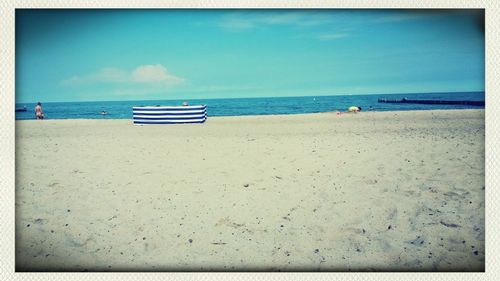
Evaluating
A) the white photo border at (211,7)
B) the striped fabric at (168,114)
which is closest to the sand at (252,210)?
the white photo border at (211,7)

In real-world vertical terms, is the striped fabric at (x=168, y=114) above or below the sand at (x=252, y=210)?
above

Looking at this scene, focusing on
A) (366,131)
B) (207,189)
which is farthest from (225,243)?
(366,131)

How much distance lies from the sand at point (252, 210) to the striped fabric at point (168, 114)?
3.89 m

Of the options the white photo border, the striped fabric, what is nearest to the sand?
the white photo border

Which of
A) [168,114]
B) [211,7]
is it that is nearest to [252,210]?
[211,7]

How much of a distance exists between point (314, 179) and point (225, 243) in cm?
142

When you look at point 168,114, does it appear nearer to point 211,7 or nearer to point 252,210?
point 211,7

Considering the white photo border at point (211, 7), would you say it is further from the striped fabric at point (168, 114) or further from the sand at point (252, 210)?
the striped fabric at point (168, 114)

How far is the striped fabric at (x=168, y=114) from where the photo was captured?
334 inches

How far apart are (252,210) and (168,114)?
5938 millimetres

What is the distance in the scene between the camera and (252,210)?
124 inches

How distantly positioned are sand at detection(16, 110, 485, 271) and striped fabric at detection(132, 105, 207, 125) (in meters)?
3.89

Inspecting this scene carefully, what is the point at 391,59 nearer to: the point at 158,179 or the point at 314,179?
the point at 314,179

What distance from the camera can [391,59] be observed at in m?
4.75
